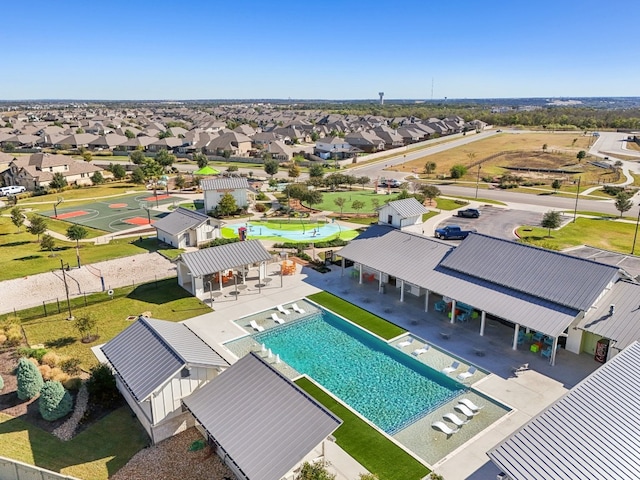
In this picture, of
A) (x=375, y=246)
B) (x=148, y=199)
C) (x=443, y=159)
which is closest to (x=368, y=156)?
(x=443, y=159)

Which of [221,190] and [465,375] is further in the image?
[221,190]

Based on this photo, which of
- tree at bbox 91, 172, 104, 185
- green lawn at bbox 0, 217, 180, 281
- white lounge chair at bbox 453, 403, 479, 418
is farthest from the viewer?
tree at bbox 91, 172, 104, 185

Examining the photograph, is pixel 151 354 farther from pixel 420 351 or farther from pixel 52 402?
pixel 420 351

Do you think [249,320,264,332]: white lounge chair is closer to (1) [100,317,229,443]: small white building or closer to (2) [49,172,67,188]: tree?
(1) [100,317,229,443]: small white building

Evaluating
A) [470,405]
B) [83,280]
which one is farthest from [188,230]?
[470,405]

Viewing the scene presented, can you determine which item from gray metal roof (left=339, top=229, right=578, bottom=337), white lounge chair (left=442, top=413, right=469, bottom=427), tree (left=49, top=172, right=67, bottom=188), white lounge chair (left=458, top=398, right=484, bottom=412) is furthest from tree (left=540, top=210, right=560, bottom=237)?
tree (left=49, top=172, right=67, bottom=188)

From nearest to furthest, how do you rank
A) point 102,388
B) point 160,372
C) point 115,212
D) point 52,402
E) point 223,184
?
point 160,372, point 52,402, point 102,388, point 223,184, point 115,212
